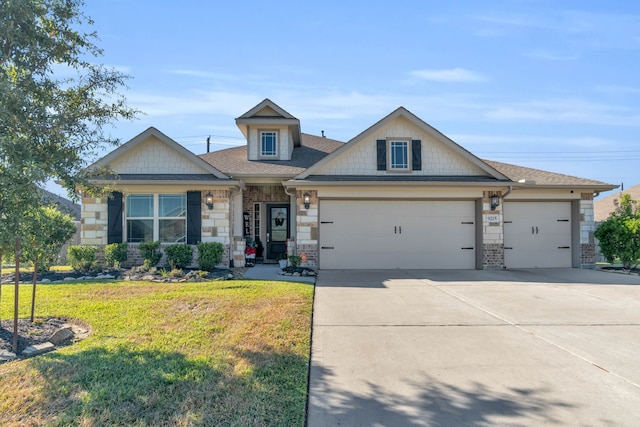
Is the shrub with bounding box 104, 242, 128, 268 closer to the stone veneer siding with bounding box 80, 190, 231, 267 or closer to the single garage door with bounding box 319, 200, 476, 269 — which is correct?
the stone veneer siding with bounding box 80, 190, 231, 267

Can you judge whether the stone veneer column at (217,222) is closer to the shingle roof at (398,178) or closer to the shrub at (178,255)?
the shrub at (178,255)

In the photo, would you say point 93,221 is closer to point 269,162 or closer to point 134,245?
point 134,245

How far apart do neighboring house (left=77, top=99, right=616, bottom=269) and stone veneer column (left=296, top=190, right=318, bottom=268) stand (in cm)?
3

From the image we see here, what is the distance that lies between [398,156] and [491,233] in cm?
376

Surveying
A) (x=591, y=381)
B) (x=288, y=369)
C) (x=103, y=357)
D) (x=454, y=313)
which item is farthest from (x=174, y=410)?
(x=454, y=313)

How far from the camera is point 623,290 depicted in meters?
9.06

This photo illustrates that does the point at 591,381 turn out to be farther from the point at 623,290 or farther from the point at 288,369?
the point at 623,290

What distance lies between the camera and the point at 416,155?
13016 millimetres

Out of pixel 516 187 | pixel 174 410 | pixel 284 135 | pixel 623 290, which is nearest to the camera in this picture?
pixel 174 410

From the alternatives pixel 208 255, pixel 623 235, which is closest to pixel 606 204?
A: pixel 623 235

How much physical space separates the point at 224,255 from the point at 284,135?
5.26 meters

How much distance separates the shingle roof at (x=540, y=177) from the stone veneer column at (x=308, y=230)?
6567 mm

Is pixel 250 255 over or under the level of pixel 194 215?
under

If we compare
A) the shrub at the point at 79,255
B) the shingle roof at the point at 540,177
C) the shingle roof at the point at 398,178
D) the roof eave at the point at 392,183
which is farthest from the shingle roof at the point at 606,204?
the shrub at the point at 79,255
